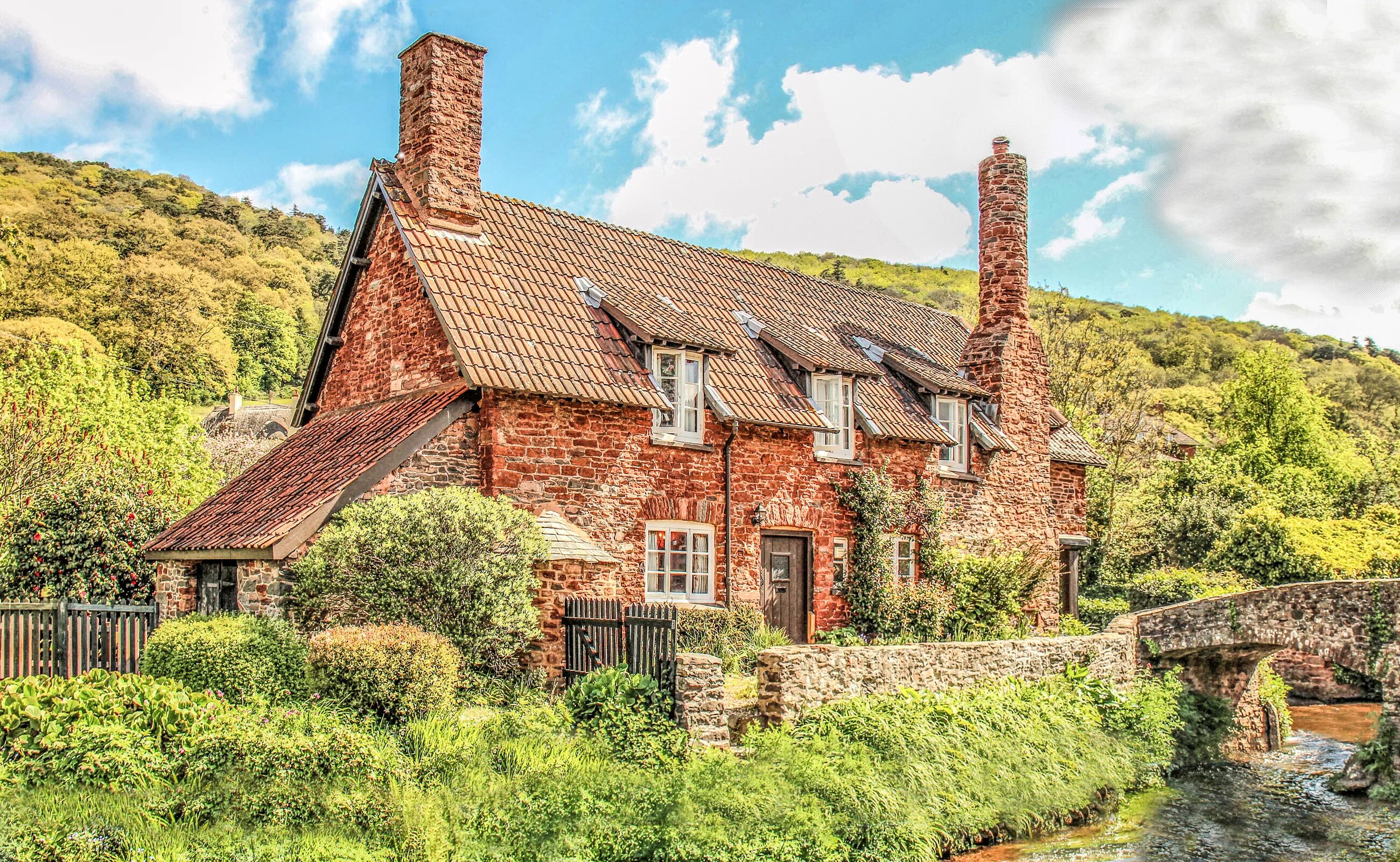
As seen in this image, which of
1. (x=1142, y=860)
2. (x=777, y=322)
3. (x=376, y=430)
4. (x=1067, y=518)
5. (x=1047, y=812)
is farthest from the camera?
(x=1067, y=518)

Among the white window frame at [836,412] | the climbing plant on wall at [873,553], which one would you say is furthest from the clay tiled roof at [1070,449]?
the white window frame at [836,412]

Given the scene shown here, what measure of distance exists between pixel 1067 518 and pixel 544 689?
1708 centimetres

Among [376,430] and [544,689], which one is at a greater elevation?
[376,430]

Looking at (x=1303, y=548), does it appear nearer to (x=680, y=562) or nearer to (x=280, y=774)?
(x=680, y=562)

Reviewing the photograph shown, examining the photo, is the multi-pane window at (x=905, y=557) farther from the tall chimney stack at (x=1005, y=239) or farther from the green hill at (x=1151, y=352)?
the green hill at (x=1151, y=352)

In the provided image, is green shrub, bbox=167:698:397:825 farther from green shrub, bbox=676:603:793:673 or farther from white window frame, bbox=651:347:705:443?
white window frame, bbox=651:347:705:443

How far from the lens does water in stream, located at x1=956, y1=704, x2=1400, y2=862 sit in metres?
14.6

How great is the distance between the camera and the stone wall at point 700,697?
13125mm

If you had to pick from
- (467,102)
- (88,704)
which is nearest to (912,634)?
(467,102)

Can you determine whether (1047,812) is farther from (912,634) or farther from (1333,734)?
(1333,734)

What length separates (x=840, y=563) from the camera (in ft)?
69.8

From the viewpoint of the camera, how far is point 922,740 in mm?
14820

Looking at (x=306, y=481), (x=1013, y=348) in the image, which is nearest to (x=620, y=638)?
(x=306, y=481)

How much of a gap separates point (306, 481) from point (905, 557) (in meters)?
11.4
